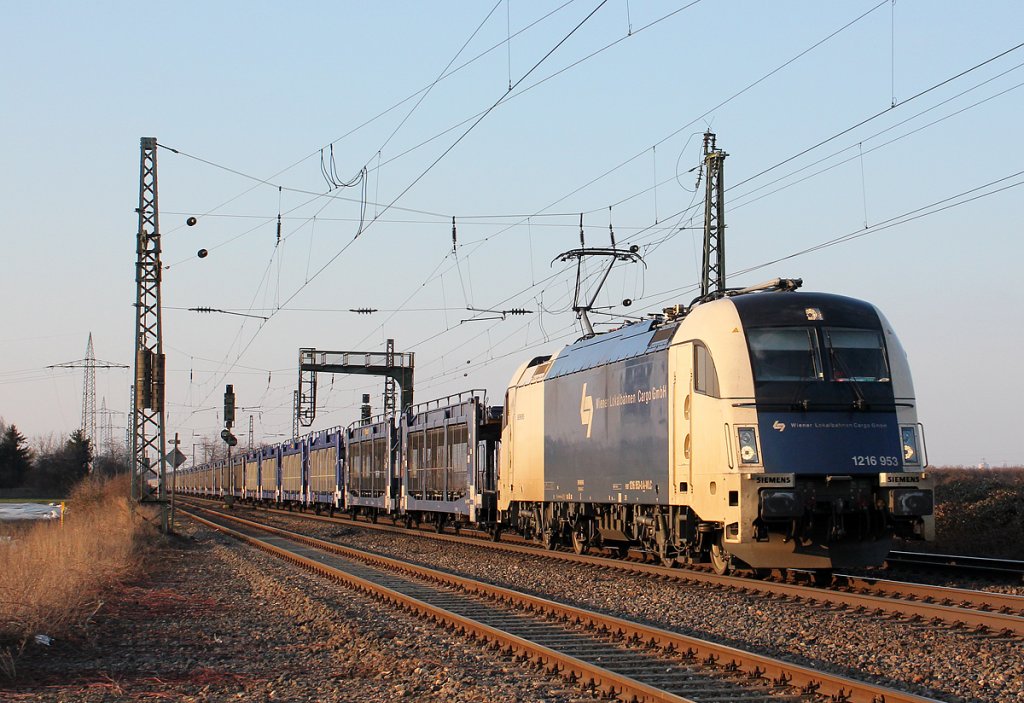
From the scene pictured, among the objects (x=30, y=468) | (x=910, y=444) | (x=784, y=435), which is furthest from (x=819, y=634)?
(x=30, y=468)

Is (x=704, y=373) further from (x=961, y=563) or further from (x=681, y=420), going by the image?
(x=961, y=563)

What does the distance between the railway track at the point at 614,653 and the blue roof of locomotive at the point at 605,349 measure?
15.5 ft

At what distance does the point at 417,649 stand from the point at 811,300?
719cm

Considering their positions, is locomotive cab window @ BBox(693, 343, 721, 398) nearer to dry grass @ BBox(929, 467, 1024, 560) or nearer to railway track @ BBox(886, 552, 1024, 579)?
railway track @ BBox(886, 552, 1024, 579)

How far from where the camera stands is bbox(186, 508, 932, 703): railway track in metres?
8.23

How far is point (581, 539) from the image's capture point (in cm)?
2141

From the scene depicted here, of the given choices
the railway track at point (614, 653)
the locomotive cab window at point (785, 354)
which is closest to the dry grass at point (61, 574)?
the railway track at point (614, 653)

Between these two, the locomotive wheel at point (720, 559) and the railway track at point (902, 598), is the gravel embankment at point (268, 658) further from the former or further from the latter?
the locomotive wheel at point (720, 559)

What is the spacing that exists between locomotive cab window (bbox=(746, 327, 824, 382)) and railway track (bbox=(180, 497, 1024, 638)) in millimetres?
2712

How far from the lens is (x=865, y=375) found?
1440 centimetres

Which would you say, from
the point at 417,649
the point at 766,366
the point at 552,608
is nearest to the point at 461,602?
the point at 552,608

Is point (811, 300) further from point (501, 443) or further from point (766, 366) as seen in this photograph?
point (501, 443)

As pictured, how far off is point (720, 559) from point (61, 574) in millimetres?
8895

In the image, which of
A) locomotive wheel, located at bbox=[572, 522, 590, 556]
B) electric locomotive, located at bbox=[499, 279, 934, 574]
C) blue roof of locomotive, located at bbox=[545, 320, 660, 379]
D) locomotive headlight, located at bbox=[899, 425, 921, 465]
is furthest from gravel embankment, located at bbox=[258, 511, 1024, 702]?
blue roof of locomotive, located at bbox=[545, 320, 660, 379]
